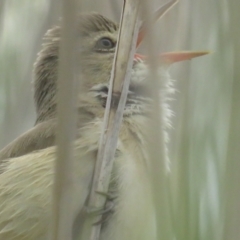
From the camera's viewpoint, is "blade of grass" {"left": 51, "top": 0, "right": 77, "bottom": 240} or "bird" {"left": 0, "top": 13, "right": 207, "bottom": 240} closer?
"blade of grass" {"left": 51, "top": 0, "right": 77, "bottom": 240}

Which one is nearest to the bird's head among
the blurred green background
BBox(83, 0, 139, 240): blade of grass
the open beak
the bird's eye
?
the bird's eye

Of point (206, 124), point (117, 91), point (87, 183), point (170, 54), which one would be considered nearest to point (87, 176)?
point (87, 183)

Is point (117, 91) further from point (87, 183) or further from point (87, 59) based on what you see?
point (87, 59)

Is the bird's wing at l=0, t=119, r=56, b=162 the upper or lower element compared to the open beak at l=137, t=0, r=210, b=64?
lower

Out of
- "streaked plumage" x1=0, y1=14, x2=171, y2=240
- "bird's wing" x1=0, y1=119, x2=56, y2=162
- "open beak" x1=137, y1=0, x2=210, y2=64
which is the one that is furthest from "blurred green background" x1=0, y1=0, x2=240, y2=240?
"bird's wing" x1=0, y1=119, x2=56, y2=162

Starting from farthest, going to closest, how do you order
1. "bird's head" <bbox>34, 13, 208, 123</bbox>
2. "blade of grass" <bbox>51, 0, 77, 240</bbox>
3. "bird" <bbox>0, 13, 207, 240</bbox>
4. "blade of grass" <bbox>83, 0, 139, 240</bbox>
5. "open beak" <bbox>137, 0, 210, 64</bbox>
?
"bird's head" <bbox>34, 13, 208, 123</bbox>
"open beak" <bbox>137, 0, 210, 64</bbox>
"bird" <bbox>0, 13, 207, 240</bbox>
"blade of grass" <bbox>83, 0, 139, 240</bbox>
"blade of grass" <bbox>51, 0, 77, 240</bbox>

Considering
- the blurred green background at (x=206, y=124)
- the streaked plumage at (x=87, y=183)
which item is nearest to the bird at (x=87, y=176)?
the streaked plumage at (x=87, y=183)

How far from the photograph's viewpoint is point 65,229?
3.17 ft

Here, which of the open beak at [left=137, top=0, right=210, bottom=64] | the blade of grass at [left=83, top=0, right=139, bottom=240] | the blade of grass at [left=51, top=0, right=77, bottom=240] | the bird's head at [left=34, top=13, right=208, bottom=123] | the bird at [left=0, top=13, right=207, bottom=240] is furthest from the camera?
the bird's head at [left=34, top=13, right=208, bottom=123]

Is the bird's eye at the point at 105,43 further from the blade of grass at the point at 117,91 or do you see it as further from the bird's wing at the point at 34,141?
the blade of grass at the point at 117,91

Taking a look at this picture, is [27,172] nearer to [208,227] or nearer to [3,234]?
[3,234]

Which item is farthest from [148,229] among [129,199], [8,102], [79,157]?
[8,102]

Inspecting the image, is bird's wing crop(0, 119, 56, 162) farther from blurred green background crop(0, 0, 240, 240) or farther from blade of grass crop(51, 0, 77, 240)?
blade of grass crop(51, 0, 77, 240)

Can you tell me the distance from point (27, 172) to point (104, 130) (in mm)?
361
